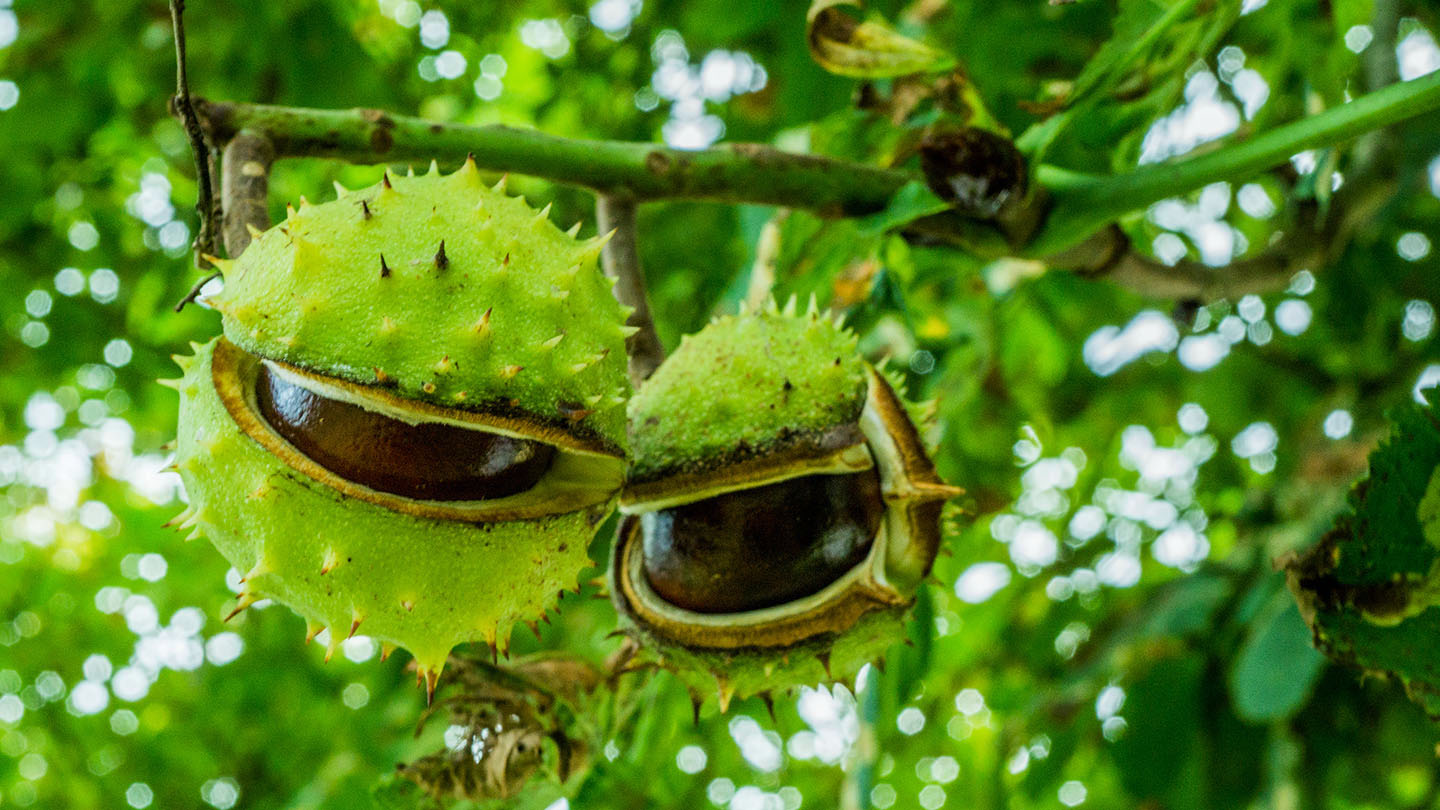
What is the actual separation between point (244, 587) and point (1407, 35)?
3452 millimetres

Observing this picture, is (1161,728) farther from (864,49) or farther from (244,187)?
(244,187)

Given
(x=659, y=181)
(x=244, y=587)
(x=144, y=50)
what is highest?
(x=659, y=181)

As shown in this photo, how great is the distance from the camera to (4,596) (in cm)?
550

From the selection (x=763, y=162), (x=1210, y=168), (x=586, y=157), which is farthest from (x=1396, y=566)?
(x=586, y=157)

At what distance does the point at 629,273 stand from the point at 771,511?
1.32ft

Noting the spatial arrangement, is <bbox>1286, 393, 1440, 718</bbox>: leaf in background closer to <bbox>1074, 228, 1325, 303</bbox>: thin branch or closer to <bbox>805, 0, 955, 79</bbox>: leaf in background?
<bbox>1074, 228, 1325, 303</bbox>: thin branch

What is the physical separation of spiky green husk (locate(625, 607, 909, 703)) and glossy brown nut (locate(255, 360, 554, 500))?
428 mm

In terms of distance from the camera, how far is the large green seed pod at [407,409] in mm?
1249

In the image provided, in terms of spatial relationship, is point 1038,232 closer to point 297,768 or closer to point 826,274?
point 826,274

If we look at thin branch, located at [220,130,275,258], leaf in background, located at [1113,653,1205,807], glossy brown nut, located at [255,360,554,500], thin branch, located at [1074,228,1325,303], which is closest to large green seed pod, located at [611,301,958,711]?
glossy brown nut, located at [255,360,554,500]

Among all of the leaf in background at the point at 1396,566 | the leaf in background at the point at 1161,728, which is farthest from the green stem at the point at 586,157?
the leaf in background at the point at 1161,728

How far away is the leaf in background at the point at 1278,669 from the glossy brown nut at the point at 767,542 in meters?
1.23

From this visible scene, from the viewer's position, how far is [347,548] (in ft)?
4.28

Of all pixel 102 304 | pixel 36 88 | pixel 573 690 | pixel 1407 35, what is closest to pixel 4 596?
pixel 102 304
